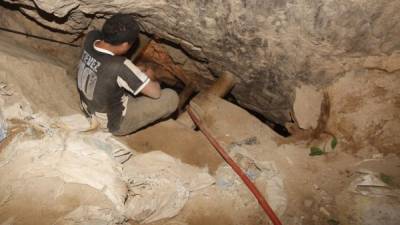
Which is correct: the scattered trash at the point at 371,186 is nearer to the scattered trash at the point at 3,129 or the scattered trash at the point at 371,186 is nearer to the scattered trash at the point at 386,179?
the scattered trash at the point at 386,179

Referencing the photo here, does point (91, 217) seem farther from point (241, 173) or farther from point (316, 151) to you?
point (316, 151)

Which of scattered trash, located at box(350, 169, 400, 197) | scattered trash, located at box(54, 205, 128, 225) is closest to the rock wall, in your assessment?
scattered trash, located at box(350, 169, 400, 197)

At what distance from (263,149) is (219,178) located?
0.59m

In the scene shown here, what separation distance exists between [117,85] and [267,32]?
5.14ft

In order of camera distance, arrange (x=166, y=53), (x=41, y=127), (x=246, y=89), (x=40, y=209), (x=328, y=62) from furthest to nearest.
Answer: (x=166, y=53), (x=246, y=89), (x=328, y=62), (x=41, y=127), (x=40, y=209)

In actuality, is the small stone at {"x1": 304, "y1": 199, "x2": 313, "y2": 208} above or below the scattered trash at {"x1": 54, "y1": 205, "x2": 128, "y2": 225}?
above

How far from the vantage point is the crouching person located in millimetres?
3059

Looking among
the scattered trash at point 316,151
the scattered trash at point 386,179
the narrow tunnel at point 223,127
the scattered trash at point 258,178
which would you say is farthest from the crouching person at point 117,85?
the scattered trash at point 386,179

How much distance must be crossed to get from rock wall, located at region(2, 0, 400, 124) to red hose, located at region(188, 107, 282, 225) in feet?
2.76

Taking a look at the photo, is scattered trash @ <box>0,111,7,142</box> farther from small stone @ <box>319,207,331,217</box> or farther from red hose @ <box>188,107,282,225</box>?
small stone @ <box>319,207,331,217</box>

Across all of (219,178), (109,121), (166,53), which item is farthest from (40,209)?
(166,53)

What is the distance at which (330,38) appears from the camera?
10.3 feet

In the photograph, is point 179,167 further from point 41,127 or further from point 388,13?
point 388,13

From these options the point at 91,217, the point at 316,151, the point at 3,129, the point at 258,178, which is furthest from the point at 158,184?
the point at 316,151
